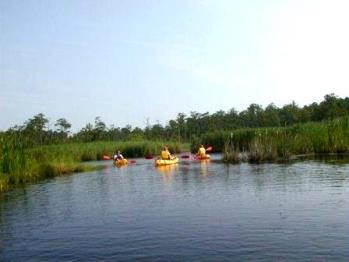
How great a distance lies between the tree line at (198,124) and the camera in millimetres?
64750

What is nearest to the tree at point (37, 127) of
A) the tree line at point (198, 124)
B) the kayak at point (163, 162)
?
the tree line at point (198, 124)

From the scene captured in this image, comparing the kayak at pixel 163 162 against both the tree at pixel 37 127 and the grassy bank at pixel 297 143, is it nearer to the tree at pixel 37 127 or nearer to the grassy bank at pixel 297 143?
the grassy bank at pixel 297 143

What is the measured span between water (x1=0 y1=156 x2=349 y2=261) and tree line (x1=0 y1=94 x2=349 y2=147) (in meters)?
39.1

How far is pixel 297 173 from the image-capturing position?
2131 cm

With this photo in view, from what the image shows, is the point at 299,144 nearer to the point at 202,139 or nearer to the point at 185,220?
the point at 202,139

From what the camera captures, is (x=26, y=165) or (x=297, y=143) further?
(x=297, y=143)

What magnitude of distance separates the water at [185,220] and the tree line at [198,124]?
39.1 metres

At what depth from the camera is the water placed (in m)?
9.41

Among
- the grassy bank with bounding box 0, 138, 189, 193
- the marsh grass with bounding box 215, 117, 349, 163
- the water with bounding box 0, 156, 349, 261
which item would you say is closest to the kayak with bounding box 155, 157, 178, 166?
the marsh grass with bounding box 215, 117, 349, 163

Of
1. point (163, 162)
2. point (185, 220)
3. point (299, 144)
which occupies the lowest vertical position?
point (185, 220)

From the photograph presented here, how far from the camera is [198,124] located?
92125 millimetres

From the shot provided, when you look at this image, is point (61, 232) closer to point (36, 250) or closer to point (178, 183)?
point (36, 250)

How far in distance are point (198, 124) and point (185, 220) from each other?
79972mm

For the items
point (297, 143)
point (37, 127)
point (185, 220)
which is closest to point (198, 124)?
point (37, 127)
